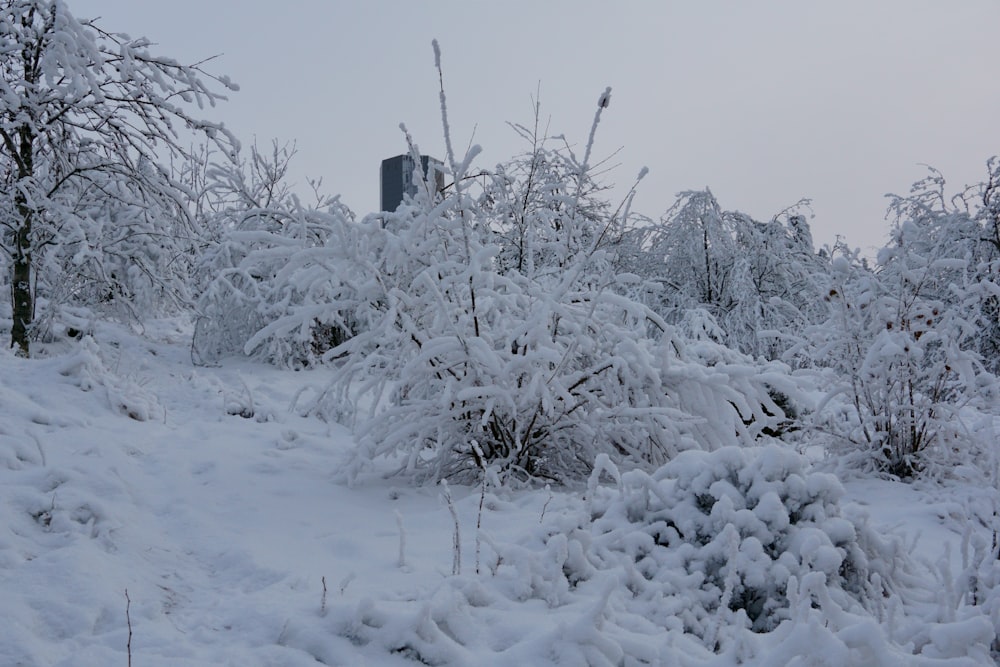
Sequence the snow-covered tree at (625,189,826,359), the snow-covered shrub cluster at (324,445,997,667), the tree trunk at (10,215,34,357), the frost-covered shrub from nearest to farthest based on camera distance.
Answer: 1. the snow-covered shrub cluster at (324,445,997,667)
2. the frost-covered shrub
3. the tree trunk at (10,215,34,357)
4. the snow-covered tree at (625,189,826,359)

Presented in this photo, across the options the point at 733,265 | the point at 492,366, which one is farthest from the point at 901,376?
the point at 733,265

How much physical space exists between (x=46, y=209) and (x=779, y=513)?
8074 mm

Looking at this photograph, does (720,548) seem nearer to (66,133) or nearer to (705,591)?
(705,591)

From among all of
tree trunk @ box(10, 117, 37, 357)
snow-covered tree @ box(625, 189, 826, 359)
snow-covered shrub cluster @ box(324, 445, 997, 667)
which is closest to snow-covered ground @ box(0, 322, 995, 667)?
snow-covered shrub cluster @ box(324, 445, 997, 667)

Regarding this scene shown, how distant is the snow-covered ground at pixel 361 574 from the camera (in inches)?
72.2

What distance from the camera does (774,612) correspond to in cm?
222

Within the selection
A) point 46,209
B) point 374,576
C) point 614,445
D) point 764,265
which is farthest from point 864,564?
point 764,265

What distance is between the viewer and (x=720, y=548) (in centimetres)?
245

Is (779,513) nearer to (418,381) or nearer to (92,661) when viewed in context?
(92,661)

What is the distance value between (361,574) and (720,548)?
4.29 feet

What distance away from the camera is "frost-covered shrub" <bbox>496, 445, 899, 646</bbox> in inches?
88.9

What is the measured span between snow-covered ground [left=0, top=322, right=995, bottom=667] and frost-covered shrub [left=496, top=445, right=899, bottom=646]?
2 centimetres

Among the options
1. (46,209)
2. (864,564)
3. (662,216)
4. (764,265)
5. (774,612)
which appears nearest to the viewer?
(774,612)

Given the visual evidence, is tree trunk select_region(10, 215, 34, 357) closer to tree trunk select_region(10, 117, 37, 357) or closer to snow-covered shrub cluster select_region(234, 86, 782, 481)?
tree trunk select_region(10, 117, 37, 357)
